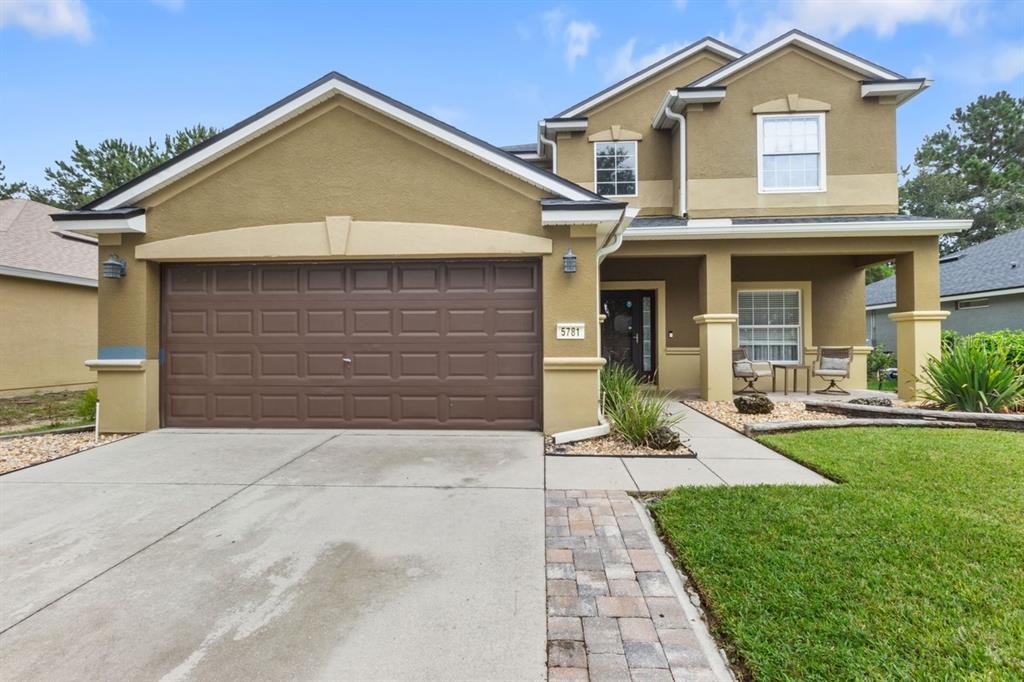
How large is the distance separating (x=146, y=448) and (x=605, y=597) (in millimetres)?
6396

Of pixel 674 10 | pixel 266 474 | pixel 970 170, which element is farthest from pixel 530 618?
pixel 970 170

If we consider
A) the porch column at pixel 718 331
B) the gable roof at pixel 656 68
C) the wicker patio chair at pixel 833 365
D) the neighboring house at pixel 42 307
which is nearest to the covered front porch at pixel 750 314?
the wicker patio chair at pixel 833 365

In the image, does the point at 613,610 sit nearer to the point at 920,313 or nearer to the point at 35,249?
the point at 920,313

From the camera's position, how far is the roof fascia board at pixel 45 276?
38.0 ft

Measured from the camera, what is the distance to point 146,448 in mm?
6203

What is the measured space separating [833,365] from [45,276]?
64.3ft

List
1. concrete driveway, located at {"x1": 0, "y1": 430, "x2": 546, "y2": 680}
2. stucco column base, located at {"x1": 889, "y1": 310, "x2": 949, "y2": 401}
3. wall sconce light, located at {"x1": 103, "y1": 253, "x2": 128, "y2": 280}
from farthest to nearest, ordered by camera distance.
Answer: stucco column base, located at {"x1": 889, "y1": 310, "x2": 949, "y2": 401}, wall sconce light, located at {"x1": 103, "y1": 253, "x2": 128, "y2": 280}, concrete driveway, located at {"x1": 0, "y1": 430, "x2": 546, "y2": 680}

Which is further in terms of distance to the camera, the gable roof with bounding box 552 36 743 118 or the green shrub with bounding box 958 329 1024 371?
the gable roof with bounding box 552 36 743 118

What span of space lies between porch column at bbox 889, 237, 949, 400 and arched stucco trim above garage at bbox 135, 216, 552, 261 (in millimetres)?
7720

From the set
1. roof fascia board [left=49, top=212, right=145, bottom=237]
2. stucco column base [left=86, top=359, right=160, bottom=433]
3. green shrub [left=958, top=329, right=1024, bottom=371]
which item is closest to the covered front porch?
green shrub [left=958, top=329, right=1024, bottom=371]

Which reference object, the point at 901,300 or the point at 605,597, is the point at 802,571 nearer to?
the point at 605,597

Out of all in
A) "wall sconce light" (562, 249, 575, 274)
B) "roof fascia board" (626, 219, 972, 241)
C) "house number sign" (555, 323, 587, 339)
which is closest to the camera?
"wall sconce light" (562, 249, 575, 274)

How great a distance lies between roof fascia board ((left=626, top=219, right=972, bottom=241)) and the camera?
888 centimetres

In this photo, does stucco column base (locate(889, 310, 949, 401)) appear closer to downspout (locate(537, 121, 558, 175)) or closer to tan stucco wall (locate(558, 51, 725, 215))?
tan stucco wall (locate(558, 51, 725, 215))
